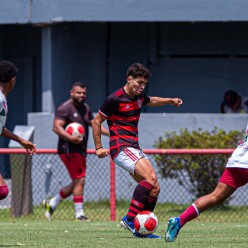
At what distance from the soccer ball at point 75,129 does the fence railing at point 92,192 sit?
358 mm

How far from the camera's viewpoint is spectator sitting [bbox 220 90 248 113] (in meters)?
17.8

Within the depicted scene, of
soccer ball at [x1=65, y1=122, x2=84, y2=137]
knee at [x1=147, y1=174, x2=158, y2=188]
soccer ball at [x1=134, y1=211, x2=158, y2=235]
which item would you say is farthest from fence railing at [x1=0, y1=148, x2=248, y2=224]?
soccer ball at [x1=134, y1=211, x2=158, y2=235]

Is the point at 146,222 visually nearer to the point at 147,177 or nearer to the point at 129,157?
the point at 147,177

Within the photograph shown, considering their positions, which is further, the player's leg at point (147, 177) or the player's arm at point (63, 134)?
the player's arm at point (63, 134)

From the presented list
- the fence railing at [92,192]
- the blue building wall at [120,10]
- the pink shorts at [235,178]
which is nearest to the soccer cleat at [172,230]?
the pink shorts at [235,178]

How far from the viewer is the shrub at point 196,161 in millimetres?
15531

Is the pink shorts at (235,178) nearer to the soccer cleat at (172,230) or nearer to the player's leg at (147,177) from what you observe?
the soccer cleat at (172,230)

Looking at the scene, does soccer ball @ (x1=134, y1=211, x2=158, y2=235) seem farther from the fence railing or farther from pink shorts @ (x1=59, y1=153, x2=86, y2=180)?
pink shorts @ (x1=59, y1=153, x2=86, y2=180)

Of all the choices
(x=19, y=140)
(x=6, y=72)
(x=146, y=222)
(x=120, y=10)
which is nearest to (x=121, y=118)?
(x=19, y=140)

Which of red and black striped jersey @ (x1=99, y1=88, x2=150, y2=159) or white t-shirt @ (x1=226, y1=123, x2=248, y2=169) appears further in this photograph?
red and black striped jersey @ (x1=99, y1=88, x2=150, y2=159)

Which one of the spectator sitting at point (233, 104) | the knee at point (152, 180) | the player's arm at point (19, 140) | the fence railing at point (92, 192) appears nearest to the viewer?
the player's arm at point (19, 140)

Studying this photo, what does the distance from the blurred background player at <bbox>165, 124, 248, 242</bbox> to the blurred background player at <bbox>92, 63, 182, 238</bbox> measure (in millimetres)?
863

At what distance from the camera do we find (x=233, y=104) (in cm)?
1781

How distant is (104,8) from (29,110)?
410 cm
